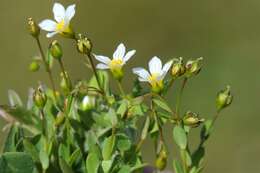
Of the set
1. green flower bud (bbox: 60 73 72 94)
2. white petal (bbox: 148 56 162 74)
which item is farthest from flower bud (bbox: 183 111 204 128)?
green flower bud (bbox: 60 73 72 94)

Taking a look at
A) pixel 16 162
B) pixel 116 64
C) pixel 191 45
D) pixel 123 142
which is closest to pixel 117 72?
pixel 116 64

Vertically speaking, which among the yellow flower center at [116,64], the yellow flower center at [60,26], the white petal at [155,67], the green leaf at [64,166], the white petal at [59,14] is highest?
the white petal at [59,14]

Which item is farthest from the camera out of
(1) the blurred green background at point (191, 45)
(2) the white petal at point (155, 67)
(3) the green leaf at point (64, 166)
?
(1) the blurred green background at point (191, 45)

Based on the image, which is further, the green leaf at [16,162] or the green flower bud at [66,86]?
the green flower bud at [66,86]

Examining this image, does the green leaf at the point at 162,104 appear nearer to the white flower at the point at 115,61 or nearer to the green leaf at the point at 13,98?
the white flower at the point at 115,61

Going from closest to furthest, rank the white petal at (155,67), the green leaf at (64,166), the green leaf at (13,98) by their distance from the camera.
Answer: the green leaf at (64,166)
the white petal at (155,67)
the green leaf at (13,98)

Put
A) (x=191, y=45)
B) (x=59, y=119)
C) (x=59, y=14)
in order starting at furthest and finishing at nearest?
(x=191, y=45), (x=59, y=14), (x=59, y=119)

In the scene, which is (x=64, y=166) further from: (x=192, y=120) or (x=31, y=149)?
(x=192, y=120)

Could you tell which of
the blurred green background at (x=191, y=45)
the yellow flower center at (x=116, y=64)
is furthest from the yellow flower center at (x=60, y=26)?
the blurred green background at (x=191, y=45)
